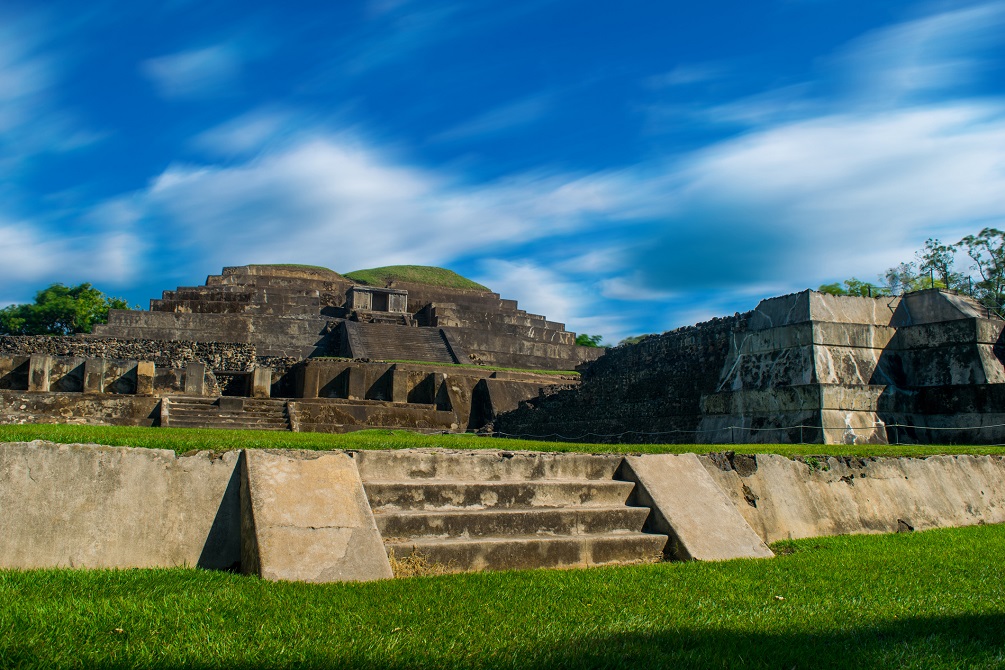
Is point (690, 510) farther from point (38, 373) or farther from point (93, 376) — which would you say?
point (38, 373)

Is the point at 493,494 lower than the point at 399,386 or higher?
lower

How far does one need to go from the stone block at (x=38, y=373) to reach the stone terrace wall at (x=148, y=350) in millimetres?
6675

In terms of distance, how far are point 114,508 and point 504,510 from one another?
7.83ft

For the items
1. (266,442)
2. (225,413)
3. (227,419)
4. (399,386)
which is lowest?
(266,442)

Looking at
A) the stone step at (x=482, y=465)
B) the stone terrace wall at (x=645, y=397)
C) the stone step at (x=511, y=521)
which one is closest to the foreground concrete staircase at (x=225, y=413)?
the stone terrace wall at (x=645, y=397)

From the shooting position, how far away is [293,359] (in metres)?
23.8

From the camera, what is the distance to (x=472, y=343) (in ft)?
96.2

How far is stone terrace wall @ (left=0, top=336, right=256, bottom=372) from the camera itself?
23781mm

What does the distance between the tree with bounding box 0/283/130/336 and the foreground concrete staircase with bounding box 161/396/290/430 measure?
1320 inches

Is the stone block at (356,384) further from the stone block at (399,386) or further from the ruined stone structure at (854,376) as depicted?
the ruined stone structure at (854,376)

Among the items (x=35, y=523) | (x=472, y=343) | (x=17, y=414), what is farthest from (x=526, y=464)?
(x=472, y=343)

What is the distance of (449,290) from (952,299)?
27667 mm

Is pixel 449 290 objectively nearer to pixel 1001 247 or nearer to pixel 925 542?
pixel 1001 247

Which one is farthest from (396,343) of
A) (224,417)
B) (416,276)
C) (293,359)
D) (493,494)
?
(493,494)
